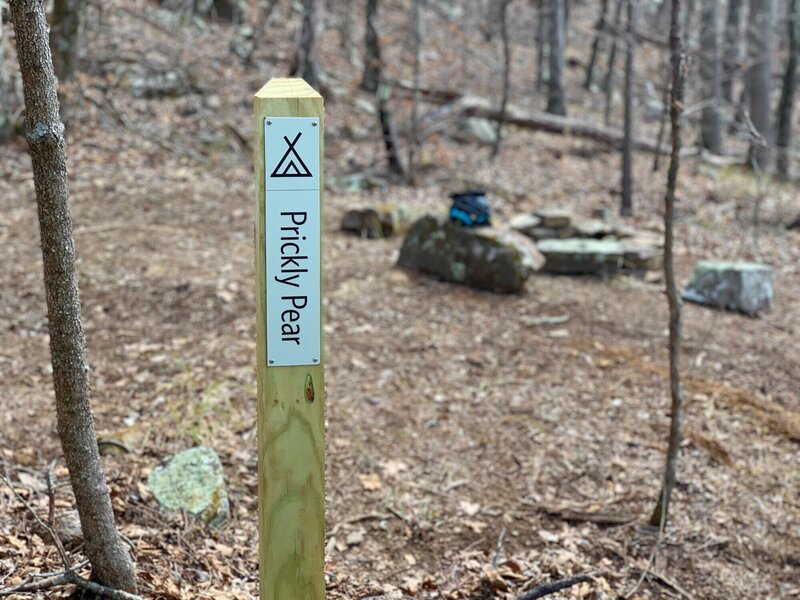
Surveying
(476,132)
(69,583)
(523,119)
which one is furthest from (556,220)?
(69,583)

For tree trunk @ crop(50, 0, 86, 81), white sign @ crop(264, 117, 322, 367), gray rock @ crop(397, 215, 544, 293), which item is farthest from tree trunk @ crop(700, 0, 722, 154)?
white sign @ crop(264, 117, 322, 367)

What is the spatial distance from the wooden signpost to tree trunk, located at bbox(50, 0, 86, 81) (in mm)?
9275

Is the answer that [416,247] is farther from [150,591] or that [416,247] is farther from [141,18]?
[141,18]

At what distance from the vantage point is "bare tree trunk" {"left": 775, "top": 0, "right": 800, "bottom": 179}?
12.0 meters

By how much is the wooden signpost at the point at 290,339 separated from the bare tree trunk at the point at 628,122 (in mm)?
8012

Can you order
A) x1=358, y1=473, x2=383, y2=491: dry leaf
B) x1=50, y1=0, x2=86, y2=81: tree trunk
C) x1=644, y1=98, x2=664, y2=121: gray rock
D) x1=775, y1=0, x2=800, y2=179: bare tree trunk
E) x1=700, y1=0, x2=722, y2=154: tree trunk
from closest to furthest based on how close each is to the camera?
1. x1=358, y1=473, x2=383, y2=491: dry leaf
2. x1=50, y1=0, x2=86, y2=81: tree trunk
3. x1=775, y1=0, x2=800, y2=179: bare tree trunk
4. x1=700, y1=0, x2=722, y2=154: tree trunk
5. x1=644, y1=98, x2=664, y2=121: gray rock

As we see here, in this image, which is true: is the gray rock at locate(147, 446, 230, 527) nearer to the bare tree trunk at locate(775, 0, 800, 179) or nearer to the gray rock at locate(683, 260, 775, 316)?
the gray rock at locate(683, 260, 775, 316)

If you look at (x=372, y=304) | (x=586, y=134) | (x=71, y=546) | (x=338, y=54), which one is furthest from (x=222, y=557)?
(x=338, y=54)

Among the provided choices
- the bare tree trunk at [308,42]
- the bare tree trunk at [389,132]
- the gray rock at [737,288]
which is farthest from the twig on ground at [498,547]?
the bare tree trunk at [389,132]

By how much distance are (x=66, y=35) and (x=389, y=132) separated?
4.36 m

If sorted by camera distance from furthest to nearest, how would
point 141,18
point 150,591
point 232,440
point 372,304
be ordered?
point 141,18 < point 372,304 < point 232,440 < point 150,591

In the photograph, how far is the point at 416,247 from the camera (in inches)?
279

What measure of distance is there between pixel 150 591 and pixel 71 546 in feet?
1.60

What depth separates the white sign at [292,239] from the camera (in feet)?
6.29
